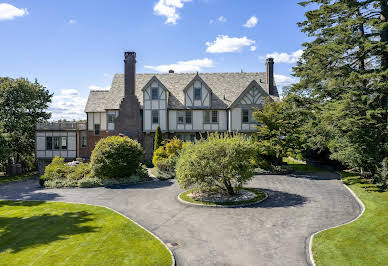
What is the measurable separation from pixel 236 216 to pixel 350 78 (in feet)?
43.8

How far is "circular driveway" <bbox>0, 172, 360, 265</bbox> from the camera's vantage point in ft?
34.4

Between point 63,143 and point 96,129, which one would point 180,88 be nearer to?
point 96,129

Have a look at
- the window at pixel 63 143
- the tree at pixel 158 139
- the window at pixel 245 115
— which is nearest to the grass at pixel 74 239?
the tree at pixel 158 139

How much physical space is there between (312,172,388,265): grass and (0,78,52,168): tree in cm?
3377

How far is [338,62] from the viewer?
22.8m

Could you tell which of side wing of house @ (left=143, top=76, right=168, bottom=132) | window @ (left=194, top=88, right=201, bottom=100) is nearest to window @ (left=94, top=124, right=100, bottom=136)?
side wing of house @ (left=143, top=76, right=168, bottom=132)

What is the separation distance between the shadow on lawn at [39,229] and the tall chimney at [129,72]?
2027 centimetres

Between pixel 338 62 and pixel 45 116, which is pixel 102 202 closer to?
pixel 338 62

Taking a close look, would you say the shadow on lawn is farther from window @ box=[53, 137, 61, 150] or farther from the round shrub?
→ window @ box=[53, 137, 61, 150]

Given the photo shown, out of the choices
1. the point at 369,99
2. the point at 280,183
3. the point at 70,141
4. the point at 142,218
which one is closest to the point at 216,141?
the point at 142,218

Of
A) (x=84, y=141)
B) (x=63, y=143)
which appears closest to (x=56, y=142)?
(x=63, y=143)

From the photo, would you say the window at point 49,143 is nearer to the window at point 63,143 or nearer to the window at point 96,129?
the window at point 63,143

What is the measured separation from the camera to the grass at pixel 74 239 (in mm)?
10016

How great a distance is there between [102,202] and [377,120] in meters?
20.2
